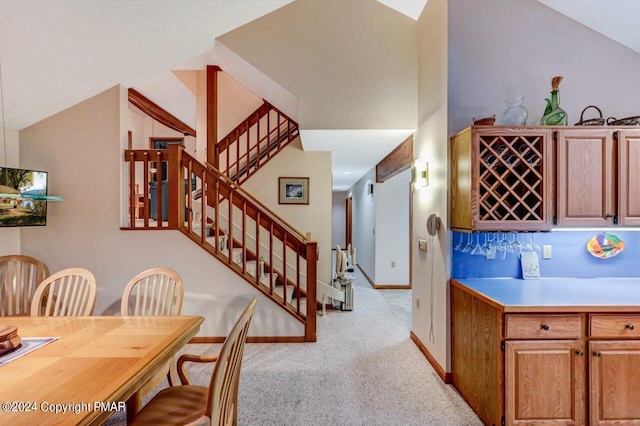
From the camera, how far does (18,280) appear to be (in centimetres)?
296

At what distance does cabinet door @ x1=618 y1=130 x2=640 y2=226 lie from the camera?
6.97ft

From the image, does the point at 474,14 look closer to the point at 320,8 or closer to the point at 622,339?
the point at 320,8

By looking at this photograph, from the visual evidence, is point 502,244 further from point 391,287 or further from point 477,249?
point 391,287

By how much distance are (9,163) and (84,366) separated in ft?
10.2

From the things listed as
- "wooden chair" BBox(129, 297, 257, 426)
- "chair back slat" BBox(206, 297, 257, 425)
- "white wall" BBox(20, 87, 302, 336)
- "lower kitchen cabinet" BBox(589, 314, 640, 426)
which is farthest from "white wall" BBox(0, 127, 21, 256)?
"lower kitchen cabinet" BBox(589, 314, 640, 426)

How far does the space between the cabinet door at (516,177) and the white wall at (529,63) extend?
1.52ft

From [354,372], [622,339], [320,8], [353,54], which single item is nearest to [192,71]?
[320,8]

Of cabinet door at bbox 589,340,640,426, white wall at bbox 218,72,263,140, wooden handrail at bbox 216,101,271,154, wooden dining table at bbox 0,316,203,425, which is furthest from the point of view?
white wall at bbox 218,72,263,140

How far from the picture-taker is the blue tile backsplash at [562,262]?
253 cm

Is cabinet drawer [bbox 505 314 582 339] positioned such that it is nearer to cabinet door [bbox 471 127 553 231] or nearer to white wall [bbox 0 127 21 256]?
cabinet door [bbox 471 127 553 231]

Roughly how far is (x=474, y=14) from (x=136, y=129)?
275 inches

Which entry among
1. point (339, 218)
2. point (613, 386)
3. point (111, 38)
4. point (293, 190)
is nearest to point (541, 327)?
point (613, 386)

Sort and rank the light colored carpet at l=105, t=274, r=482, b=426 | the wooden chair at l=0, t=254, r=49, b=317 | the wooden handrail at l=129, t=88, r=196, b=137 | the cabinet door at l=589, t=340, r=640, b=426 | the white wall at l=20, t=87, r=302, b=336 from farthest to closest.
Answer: the wooden handrail at l=129, t=88, r=196, b=137, the white wall at l=20, t=87, r=302, b=336, the wooden chair at l=0, t=254, r=49, b=317, the light colored carpet at l=105, t=274, r=482, b=426, the cabinet door at l=589, t=340, r=640, b=426

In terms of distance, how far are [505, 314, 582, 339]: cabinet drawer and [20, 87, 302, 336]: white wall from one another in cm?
297
